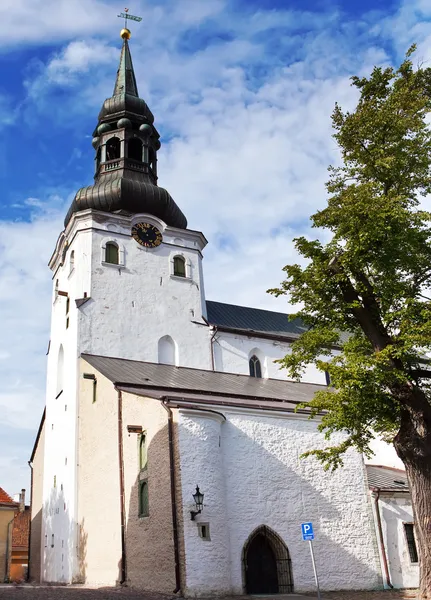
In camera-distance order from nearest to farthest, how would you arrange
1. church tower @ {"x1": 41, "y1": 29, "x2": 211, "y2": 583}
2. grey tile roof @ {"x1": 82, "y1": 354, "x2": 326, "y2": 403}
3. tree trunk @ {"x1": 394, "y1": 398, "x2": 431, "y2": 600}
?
tree trunk @ {"x1": 394, "y1": 398, "x2": 431, "y2": 600}
grey tile roof @ {"x1": 82, "y1": 354, "x2": 326, "y2": 403}
church tower @ {"x1": 41, "y1": 29, "x2": 211, "y2": 583}

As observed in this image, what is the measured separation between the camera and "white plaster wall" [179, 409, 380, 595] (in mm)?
15516

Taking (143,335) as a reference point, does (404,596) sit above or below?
below

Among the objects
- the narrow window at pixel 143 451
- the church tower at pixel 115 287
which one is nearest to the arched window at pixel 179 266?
the church tower at pixel 115 287

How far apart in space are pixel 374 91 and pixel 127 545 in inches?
524

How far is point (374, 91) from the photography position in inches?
574

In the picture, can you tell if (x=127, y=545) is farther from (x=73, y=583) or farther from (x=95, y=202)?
(x=95, y=202)

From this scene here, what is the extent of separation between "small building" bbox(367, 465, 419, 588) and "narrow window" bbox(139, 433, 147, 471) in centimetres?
748

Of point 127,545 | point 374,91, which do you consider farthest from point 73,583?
point 374,91

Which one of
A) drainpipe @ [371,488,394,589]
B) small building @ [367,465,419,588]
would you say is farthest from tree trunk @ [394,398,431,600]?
drainpipe @ [371,488,394,589]

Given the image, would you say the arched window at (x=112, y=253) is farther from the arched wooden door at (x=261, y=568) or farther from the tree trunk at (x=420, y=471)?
the tree trunk at (x=420, y=471)

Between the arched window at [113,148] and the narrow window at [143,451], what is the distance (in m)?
15.6

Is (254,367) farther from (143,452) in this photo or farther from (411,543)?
(143,452)

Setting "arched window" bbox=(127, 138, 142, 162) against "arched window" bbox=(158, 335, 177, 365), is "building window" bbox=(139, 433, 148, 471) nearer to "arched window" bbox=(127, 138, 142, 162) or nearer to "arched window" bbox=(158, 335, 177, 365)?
"arched window" bbox=(158, 335, 177, 365)

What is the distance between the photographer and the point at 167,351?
24625mm
